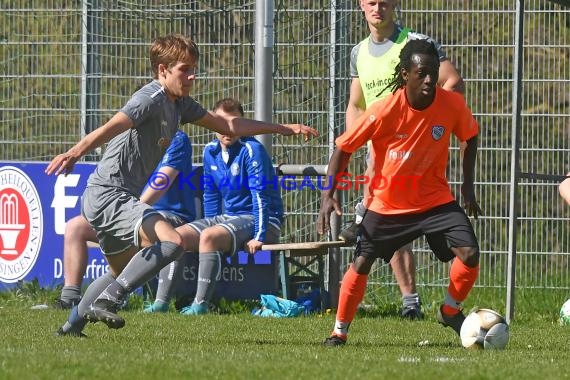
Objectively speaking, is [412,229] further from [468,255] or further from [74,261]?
[74,261]

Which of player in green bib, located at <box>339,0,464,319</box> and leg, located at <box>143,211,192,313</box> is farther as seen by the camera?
leg, located at <box>143,211,192,313</box>

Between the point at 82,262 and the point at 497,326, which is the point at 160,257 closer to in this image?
the point at 497,326

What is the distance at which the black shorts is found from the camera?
7.90 meters

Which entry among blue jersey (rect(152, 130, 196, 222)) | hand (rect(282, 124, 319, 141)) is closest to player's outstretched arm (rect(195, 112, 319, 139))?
hand (rect(282, 124, 319, 141))

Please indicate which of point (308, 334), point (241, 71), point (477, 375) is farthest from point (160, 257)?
point (241, 71)

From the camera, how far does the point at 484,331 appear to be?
25.7ft

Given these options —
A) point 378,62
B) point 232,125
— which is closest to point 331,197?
point 232,125

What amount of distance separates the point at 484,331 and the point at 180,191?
13.8ft

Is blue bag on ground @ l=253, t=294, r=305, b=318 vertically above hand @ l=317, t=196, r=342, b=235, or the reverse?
hand @ l=317, t=196, r=342, b=235

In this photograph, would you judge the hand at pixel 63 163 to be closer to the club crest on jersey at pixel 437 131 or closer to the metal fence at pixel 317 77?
the club crest on jersey at pixel 437 131

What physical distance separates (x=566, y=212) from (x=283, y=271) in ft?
8.69

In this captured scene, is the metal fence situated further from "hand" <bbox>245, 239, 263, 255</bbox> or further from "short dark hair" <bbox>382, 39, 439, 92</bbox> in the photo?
"short dark hair" <bbox>382, 39, 439, 92</bbox>

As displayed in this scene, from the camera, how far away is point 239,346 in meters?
7.93

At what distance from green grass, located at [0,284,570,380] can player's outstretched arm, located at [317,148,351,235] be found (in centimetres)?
71
